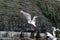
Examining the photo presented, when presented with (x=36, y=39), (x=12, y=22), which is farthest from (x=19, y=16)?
(x=36, y=39)

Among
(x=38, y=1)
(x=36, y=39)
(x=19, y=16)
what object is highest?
(x=38, y=1)

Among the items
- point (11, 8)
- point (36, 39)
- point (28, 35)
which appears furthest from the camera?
point (11, 8)

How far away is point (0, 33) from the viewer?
3393mm

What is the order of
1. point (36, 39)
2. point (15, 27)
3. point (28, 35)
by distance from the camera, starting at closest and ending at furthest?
1. point (36, 39)
2. point (28, 35)
3. point (15, 27)

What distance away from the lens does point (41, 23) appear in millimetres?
3982

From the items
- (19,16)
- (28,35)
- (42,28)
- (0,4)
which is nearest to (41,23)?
(42,28)

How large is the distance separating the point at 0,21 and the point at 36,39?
1137 millimetres

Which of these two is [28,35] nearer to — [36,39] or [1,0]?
[36,39]

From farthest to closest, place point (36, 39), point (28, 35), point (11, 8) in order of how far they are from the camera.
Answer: point (11, 8) → point (28, 35) → point (36, 39)

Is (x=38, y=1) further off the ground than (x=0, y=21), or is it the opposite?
(x=38, y=1)

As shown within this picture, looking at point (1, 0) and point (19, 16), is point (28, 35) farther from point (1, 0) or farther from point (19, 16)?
point (1, 0)

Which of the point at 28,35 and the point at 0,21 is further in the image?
the point at 0,21

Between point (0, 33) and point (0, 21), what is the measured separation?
589 millimetres

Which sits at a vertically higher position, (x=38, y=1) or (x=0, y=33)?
(x=38, y=1)
